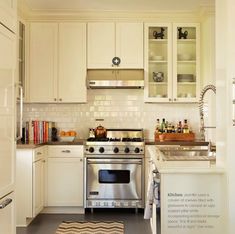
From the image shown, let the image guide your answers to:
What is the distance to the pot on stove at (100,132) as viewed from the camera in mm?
5195

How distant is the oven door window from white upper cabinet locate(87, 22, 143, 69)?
1.47 metres

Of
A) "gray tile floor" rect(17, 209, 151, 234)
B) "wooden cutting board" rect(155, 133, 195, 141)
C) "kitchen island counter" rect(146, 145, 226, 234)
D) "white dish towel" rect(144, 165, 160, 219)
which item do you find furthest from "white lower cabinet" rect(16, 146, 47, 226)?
"kitchen island counter" rect(146, 145, 226, 234)

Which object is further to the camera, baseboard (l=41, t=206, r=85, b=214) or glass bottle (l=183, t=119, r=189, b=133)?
glass bottle (l=183, t=119, r=189, b=133)

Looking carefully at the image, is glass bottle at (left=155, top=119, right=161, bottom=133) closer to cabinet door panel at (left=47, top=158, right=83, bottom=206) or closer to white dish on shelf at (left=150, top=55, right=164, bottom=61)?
white dish on shelf at (left=150, top=55, right=164, bottom=61)

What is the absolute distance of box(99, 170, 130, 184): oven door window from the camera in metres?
4.72

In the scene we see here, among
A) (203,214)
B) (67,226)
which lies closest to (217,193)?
(203,214)

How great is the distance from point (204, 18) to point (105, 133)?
2.11m

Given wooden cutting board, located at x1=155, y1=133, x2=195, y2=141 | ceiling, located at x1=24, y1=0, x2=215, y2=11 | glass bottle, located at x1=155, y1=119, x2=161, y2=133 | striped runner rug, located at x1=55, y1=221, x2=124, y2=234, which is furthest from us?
glass bottle, located at x1=155, y1=119, x2=161, y2=133

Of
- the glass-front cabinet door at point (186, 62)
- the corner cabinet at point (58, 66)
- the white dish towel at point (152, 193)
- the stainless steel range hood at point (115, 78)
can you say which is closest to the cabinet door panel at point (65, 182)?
the corner cabinet at point (58, 66)

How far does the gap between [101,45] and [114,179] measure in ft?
6.12

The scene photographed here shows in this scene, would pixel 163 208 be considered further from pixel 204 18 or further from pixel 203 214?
pixel 204 18

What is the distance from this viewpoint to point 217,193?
8.08 feet

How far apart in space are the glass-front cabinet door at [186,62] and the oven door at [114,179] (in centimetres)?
120

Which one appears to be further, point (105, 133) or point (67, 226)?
point (105, 133)
